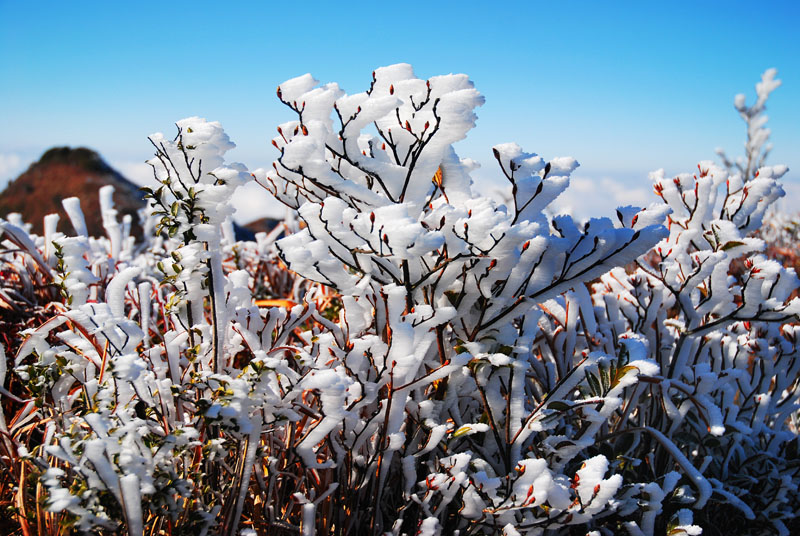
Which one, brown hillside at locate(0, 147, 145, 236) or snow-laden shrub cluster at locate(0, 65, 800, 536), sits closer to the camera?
snow-laden shrub cluster at locate(0, 65, 800, 536)

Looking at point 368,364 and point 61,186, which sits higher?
point 61,186

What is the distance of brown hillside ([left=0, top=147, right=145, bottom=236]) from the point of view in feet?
26.4

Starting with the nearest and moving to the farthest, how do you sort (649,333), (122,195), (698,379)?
(698,379)
(649,333)
(122,195)

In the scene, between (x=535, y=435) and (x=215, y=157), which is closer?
(x=215, y=157)

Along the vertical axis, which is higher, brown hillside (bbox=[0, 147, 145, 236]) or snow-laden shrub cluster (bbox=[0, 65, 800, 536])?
brown hillside (bbox=[0, 147, 145, 236])

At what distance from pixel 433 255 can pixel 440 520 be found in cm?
59

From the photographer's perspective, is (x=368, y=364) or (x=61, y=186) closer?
(x=368, y=364)

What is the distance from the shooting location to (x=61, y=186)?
8.75 m

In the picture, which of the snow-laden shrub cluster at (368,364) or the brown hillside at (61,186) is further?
the brown hillside at (61,186)

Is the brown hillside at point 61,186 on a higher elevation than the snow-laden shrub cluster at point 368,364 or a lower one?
higher

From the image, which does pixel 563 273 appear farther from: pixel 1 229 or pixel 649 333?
pixel 1 229

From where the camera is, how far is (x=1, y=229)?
1.96m

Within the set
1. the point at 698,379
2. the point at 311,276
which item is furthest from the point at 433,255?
the point at 698,379

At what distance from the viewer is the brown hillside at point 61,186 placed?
8055mm
